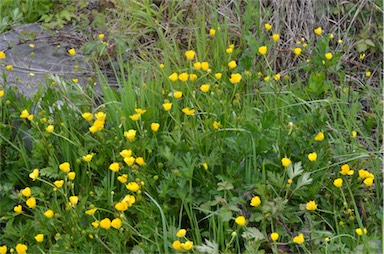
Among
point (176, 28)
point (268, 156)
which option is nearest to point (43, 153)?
point (268, 156)

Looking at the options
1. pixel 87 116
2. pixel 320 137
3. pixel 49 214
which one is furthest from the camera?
pixel 87 116

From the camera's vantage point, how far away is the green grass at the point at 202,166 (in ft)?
8.06

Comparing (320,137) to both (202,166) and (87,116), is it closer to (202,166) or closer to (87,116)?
(202,166)

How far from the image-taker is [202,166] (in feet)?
8.77

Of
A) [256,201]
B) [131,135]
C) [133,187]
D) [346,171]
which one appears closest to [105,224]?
[133,187]

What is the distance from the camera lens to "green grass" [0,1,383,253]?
2.46 metres

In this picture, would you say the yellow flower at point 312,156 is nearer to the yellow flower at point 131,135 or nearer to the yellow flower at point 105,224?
the yellow flower at point 131,135

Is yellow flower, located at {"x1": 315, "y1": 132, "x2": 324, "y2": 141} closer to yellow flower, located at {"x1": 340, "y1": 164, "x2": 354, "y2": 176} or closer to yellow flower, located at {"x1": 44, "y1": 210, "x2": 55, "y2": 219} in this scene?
yellow flower, located at {"x1": 340, "y1": 164, "x2": 354, "y2": 176}

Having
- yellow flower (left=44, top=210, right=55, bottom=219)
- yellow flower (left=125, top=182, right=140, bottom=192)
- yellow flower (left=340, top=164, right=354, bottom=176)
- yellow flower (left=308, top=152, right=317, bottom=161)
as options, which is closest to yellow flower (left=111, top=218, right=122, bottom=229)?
yellow flower (left=125, top=182, right=140, bottom=192)

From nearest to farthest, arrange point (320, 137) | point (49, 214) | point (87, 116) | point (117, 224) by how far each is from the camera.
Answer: point (117, 224)
point (49, 214)
point (320, 137)
point (87, 116)

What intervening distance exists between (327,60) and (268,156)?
2.48 feet

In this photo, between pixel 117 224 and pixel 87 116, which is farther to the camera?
pixel 87 116

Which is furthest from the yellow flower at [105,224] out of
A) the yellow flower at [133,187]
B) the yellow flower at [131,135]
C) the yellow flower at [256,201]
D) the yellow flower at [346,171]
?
the yellow flower at [346,171]

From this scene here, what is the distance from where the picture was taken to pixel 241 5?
3984 millimetres
